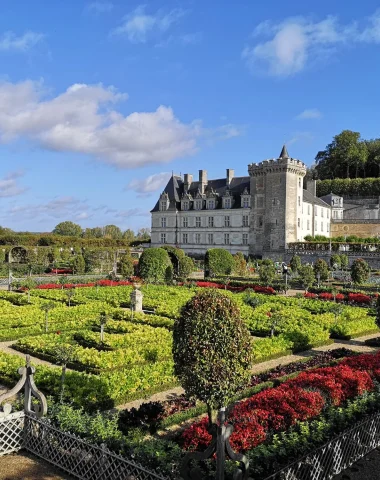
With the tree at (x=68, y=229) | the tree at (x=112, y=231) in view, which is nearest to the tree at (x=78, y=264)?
the tree at (x=68, y=229)

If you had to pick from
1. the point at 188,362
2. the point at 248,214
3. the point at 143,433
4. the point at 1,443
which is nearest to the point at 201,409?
the point at 143,433

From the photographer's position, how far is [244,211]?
59156 mm

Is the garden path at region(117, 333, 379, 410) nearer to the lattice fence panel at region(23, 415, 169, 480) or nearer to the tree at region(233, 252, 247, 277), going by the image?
the lattice fence panel at region(23, 415, 169, 480)

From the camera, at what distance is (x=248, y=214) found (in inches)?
2315

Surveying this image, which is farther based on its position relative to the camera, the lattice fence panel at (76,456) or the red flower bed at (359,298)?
the red flower bed at (359,298)

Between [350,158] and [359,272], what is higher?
[350,158]

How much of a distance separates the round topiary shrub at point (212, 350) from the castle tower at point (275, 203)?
4738 cm

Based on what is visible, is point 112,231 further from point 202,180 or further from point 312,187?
point 312,187

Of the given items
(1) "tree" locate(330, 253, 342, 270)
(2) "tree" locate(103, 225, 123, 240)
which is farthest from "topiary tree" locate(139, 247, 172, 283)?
(2) "tree" locate(103, 225, 123, 240)

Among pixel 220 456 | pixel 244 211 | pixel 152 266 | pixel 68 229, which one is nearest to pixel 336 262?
pixel 244 211

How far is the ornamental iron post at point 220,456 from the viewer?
19.5 feet

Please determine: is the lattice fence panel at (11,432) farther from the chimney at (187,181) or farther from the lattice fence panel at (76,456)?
the chimney at (187,181)

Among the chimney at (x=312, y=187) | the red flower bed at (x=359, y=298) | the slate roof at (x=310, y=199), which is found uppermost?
the chimney at (x=312, y=187)

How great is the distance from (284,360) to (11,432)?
30.9ft
